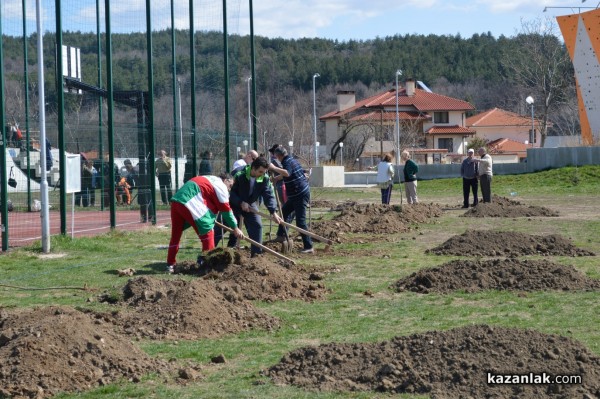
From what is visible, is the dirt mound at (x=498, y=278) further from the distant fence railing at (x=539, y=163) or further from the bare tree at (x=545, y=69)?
the bare tree at (x=545, y=69)

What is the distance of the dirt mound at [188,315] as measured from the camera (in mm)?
8961

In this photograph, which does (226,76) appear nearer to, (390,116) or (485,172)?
(485,172)

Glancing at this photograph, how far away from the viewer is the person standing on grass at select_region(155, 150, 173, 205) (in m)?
23.6

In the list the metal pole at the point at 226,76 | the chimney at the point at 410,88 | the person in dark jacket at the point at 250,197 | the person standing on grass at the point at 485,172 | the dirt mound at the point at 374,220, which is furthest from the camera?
the chimney at the point at 410,88

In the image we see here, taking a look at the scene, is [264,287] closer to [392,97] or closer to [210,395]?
[210,395]

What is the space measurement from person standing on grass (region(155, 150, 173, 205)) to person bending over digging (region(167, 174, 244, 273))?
1063 cm

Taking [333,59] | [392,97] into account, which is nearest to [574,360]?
[392,97]

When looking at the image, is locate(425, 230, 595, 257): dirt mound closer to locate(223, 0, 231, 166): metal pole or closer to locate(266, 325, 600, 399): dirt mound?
locate(266, 325, 600, 399): dirt mound

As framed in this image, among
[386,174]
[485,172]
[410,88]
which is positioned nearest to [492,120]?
[410,88]

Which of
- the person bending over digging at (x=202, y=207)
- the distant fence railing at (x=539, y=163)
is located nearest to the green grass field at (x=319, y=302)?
the person bending over digging at (x=202, y=207)

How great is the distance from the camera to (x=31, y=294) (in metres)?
11.6

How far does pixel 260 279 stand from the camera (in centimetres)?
1134

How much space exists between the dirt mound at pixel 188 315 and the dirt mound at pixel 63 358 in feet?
3.60

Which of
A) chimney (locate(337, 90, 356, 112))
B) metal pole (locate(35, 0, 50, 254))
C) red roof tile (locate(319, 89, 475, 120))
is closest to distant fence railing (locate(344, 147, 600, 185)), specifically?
metal pole (locate(35, 0, 50, 254))
